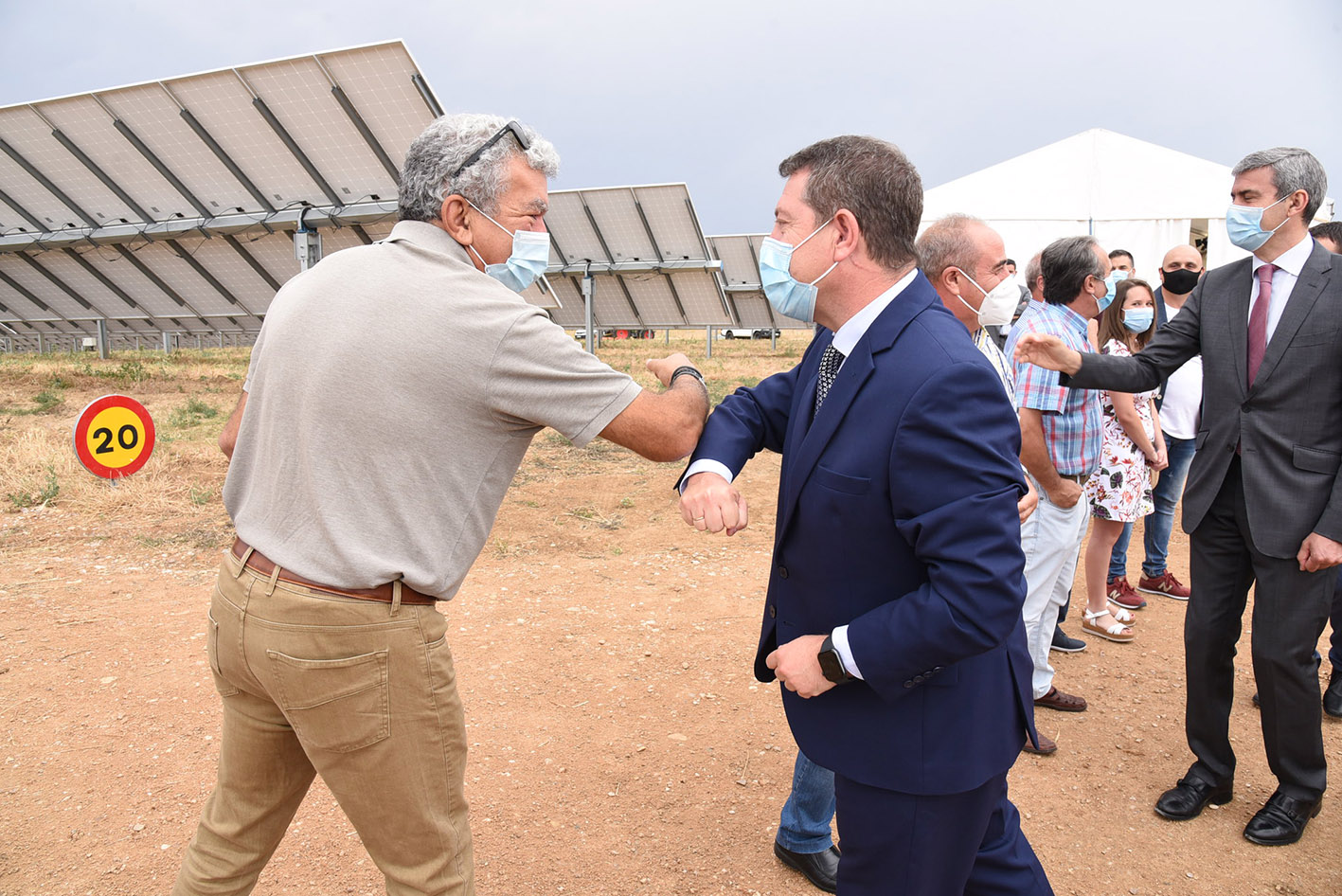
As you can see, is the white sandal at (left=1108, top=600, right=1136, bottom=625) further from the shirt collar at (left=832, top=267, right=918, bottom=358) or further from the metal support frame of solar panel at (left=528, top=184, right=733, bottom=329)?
the metal support frame of solar panel at (left=528, top=184, right=733, bottom=329)

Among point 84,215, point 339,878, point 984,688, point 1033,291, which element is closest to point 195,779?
point 339,878

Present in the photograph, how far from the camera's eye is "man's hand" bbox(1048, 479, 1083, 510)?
341 cm

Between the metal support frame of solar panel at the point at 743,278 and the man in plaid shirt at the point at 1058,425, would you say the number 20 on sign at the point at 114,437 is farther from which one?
the metal support frame of solar panel at the point at 743,278

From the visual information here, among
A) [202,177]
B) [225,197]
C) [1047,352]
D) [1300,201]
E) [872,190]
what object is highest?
[202,177]

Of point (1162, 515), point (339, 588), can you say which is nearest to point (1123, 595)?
point (1162, 515)

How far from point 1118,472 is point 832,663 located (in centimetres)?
383

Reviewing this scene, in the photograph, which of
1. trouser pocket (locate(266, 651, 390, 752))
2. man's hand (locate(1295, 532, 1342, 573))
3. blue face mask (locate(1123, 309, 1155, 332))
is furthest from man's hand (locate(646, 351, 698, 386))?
blue face mask (locate(1123, 309, 1155, 332))

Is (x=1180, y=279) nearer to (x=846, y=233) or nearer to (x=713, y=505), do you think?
(x=846, y=233)

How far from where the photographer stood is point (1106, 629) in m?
4.82

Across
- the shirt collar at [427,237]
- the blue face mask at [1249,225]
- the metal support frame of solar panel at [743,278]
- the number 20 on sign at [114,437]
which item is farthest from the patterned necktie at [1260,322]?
the metal support frame of solar panel at [743,278]

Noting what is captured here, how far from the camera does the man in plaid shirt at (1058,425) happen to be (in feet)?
11.2

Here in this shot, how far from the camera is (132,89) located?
1095cm

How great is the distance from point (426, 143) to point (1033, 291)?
325cm

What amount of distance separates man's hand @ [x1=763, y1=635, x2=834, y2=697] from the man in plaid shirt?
81.0 inches
